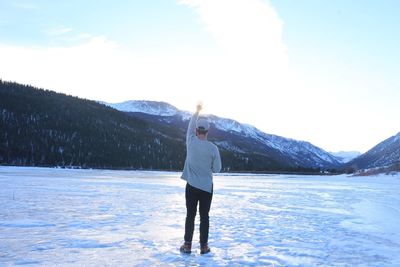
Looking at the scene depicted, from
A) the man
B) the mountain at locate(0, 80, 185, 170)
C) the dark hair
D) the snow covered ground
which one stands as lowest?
the snow covered ground

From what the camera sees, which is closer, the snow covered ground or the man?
the snow covered ground

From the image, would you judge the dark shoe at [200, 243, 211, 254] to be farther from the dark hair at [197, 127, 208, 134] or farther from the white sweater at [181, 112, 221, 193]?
the dark hair at [197, 127, 208, 134]

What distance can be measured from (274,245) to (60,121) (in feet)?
637

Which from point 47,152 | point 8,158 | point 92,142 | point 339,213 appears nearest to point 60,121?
point 92,142

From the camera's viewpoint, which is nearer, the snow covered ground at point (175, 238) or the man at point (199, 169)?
the snow covered ground at point (175, 238)

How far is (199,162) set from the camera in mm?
7641

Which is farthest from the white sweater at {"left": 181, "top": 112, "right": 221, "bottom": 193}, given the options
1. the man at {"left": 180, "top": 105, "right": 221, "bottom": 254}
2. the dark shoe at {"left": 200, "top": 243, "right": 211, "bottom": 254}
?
the dark shoe at {"left": 200, "top": 243, "right": 211, "bottom": 254}

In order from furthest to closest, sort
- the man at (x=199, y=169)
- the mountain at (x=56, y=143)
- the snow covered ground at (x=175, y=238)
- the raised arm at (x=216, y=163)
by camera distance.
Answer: the mountain at (x=56, y=143), the raised arm at (x=216, y=163), the man at (x=199, y=169), the snow covered ground at (x=175, y=238)

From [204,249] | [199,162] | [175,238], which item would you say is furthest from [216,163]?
[175,238]

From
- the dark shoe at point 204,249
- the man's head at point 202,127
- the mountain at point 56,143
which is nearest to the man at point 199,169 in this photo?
the man's head at point 202,127

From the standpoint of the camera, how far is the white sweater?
24.8 feet

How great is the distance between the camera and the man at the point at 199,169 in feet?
24.7

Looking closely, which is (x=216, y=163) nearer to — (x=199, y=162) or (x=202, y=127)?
(x=199, y=162)

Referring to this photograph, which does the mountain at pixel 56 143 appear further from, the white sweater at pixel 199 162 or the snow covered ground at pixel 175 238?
the white sweater at pixel 199 162
